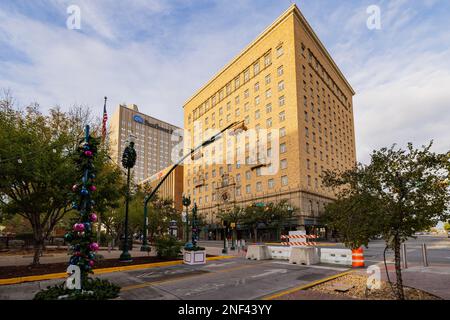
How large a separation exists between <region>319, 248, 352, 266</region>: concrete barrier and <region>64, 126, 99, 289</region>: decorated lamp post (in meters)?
12.1

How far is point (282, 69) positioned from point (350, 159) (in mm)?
31255

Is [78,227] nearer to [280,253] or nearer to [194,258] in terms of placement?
[194,258]

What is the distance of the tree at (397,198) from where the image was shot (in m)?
7.12

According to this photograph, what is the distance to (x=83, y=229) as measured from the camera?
8562 millimetres

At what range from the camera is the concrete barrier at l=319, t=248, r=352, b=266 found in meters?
15.0

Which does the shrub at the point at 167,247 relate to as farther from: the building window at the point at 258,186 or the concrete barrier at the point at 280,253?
the building window at the point at 258,186

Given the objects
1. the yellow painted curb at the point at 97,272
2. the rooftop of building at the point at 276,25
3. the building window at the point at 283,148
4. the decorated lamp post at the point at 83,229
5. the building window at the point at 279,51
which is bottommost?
the yellow painted curb at the point at 97,272

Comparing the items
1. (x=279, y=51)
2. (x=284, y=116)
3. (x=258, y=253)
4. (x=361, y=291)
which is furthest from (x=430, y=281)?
(x=279, y=51)

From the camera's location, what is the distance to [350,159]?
228 feet

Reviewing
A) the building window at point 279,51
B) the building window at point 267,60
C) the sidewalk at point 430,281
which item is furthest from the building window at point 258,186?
the sidewalk at point 430,281

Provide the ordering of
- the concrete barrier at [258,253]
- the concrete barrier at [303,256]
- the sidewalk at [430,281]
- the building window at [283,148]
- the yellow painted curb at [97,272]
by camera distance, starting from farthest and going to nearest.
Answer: the building window at [283,148], the concrete barrier at [258,253], the concrete barrier at [303,256], the yellow painted curb at [97,272], the sidewalk at [430,281]

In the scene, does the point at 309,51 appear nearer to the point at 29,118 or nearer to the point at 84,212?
the point at 29,118

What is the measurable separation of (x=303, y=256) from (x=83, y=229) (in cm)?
1105

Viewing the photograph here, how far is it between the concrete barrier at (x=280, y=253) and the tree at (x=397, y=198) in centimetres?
993
